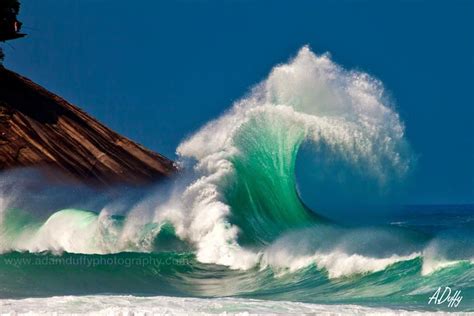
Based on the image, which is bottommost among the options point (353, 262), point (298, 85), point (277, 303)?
point (277, 303)

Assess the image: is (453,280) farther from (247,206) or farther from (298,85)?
(298,85)

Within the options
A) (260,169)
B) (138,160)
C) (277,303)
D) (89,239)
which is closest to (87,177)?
(138,160)

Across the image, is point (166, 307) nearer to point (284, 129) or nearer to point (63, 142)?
point (284, 129)

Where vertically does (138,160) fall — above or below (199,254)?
above

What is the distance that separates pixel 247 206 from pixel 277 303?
6.76 metres

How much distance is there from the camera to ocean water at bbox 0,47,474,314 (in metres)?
11.8

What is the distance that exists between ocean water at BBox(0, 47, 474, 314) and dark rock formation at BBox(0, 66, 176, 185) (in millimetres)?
8479

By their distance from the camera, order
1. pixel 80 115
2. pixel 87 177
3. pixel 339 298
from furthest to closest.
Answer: pixel 80 115, pixel 87 177, pixel 339 298

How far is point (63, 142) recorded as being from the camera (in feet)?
103

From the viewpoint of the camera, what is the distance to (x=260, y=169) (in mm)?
17609
